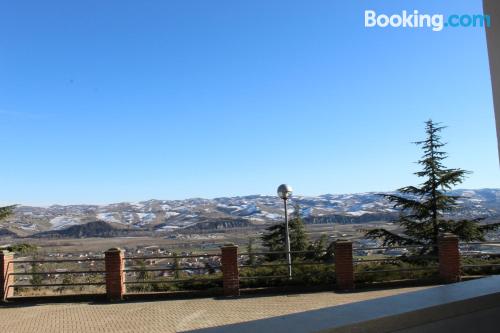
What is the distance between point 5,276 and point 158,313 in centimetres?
457

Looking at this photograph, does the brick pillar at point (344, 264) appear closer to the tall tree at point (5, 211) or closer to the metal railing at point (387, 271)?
the metal railing at point (387, 271)

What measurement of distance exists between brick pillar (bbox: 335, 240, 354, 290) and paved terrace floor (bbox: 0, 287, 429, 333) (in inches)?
21.4

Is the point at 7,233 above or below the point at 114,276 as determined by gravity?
above

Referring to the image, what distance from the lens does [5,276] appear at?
12.5 m

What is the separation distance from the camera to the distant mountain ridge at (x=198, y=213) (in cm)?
6298

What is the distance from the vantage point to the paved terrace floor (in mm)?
9500

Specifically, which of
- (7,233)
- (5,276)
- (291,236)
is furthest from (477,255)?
(7,233)

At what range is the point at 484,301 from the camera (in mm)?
2363

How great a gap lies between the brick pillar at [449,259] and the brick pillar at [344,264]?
8.25 ft

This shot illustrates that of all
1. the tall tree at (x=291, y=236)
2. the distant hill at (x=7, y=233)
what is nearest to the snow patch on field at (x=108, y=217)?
the distant hill at (x=7, y=233)

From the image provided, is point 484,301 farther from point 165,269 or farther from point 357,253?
point 357,253

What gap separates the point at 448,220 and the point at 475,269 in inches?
353

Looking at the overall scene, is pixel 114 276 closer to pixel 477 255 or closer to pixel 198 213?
pixel 477 255

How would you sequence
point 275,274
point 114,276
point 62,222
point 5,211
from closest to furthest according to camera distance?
point 114,276
point 275,274
point 5,211
point 62,222
